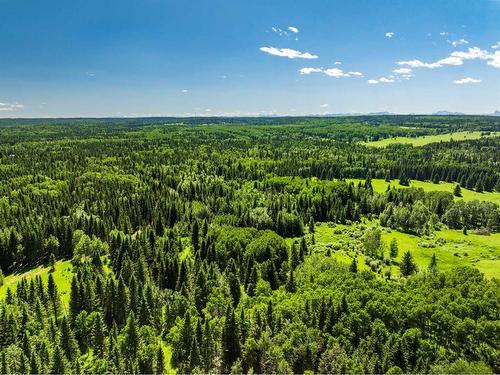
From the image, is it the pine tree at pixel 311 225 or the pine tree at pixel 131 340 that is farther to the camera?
the pine tree at pixel 311 225

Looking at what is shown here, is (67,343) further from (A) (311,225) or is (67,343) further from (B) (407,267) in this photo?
(A) (311,225)

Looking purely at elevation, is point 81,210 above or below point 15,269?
above

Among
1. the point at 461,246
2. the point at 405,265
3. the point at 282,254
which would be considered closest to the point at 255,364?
the point at 282,254

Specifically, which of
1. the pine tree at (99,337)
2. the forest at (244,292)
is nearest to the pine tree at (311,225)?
the forest at (244,292)

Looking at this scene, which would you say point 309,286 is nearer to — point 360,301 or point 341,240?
point 360,301

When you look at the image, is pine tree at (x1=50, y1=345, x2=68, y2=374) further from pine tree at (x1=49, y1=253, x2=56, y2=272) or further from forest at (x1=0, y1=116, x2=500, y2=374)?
pine tree at (x1=49, y1=253, x2=56, y2=272)

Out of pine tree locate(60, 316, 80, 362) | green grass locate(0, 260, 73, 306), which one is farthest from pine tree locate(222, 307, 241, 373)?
green grass locate(0, 260, 73, 306)

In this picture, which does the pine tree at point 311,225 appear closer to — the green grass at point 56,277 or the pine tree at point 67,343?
the green grass at point 56,277
